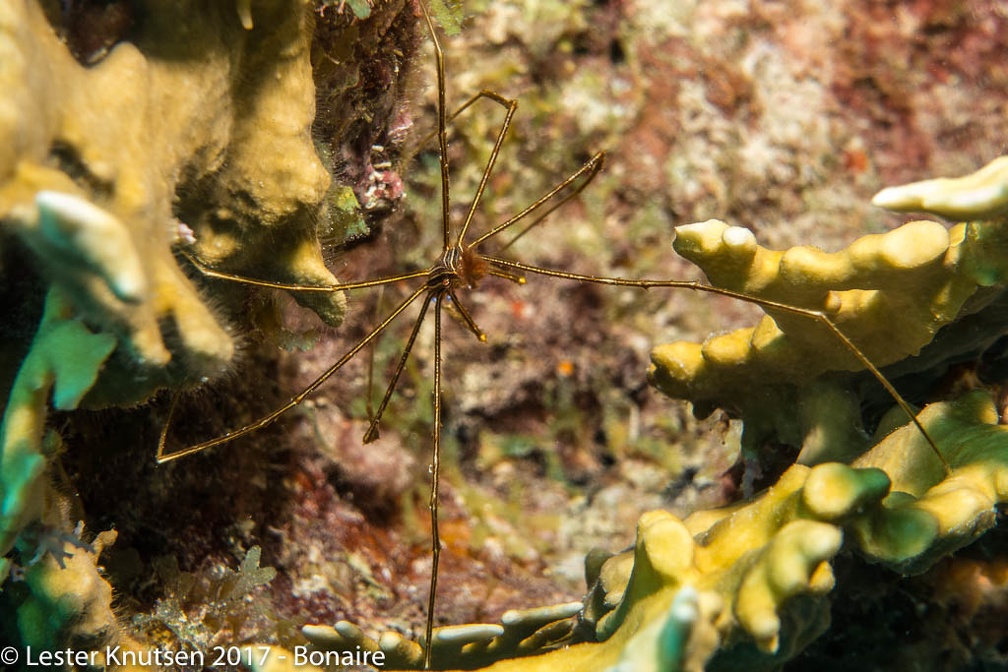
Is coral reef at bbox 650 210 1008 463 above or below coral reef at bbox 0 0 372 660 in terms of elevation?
below

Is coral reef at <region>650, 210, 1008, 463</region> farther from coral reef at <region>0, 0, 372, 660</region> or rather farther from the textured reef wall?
coral reef at <region>0, 0, 372, 660</region>

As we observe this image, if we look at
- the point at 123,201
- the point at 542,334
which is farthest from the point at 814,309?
the point at 542,334

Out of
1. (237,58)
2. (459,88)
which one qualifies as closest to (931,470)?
(237,58)

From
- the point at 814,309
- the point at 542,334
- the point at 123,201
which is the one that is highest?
the point at 123,201

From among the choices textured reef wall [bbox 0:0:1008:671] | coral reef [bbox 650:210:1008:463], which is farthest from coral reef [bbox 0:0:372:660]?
coral reef [bbox 650:210:1008:463]

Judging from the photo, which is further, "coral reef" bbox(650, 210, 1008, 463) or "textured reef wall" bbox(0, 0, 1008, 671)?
"coral reef" bbox(650, 210, 1008, 463)

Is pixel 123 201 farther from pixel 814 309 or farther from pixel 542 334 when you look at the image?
pixel 542 334

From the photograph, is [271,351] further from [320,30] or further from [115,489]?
[320,30]

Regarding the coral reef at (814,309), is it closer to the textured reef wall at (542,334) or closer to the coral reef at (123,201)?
the textured reef wall at (542,334)
